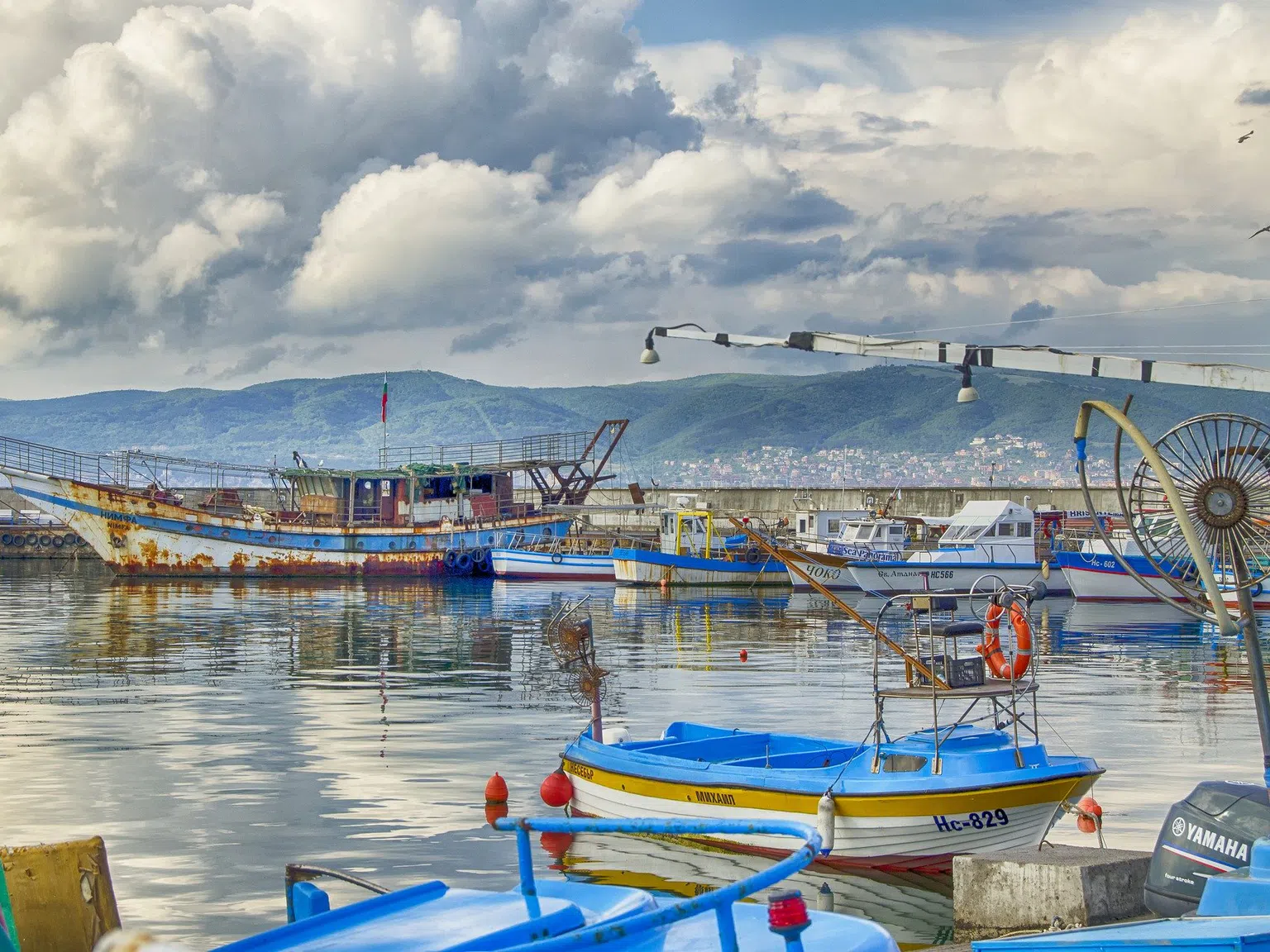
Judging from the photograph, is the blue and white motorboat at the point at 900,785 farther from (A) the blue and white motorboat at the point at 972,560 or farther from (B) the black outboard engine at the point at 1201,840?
(A) the blue and white motorboat at the point at 972,560

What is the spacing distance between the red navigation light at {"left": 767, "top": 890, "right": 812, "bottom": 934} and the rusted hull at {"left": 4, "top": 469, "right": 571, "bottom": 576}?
57.5 meters

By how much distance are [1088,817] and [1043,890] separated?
3.42m

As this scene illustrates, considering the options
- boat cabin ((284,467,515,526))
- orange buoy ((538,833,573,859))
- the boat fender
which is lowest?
orange buoy ((538,833,573,859))

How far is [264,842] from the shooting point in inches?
542

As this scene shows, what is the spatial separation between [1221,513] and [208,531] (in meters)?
57.0

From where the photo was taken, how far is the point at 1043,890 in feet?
31.8

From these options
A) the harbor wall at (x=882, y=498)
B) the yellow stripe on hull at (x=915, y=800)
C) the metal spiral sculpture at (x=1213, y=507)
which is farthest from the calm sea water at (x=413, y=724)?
the harbor wall at (x=882, y=498)

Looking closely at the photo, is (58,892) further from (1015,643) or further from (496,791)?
(1015,643)

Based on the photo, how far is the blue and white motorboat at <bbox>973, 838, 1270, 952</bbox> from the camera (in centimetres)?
669

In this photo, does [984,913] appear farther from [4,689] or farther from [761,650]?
[761,650]

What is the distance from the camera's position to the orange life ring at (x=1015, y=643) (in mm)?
14406

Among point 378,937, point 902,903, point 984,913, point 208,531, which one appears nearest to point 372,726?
point 902,903

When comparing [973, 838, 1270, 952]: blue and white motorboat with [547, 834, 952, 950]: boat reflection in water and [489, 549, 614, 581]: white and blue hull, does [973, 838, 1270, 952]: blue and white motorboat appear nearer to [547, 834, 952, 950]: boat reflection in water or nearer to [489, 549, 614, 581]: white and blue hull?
[547, 834, 952, 950]: boat reflection in water

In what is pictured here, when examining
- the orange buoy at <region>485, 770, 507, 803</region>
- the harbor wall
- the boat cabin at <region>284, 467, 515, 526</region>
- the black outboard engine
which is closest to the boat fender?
the black outboard engine
